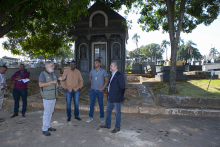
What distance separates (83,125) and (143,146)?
6.57ft

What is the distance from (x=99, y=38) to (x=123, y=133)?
10.1 metres

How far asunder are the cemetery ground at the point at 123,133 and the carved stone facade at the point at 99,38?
24.4ft

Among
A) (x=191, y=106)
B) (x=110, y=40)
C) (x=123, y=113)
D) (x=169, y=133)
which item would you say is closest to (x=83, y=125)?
(x=123, y=113)

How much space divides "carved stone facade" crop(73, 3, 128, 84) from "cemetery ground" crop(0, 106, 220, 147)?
743 centimetres

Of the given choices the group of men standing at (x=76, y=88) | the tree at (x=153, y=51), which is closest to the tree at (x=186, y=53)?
the tree at (x=153, y=51)

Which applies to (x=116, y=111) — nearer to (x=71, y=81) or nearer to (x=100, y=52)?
(x=71, y=81)

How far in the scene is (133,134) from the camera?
3.93m

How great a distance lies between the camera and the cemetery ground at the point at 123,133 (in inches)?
136

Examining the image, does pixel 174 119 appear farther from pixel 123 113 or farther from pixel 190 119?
pixel 123 113

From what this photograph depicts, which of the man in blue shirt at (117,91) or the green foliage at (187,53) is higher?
the green foliage at (187,53)

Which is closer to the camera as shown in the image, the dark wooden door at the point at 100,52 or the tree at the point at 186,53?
the dark wooden door at the point at 100,52

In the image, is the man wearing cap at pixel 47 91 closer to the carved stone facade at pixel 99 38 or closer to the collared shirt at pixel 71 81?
the collared shirt at pixel 71 81

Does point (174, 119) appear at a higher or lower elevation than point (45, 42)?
lower

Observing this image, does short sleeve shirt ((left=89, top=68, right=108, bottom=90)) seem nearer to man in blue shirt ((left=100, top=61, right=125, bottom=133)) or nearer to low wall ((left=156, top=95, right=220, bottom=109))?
man in blue shirt ((left=100, top=61, right=125, bottom=133))
